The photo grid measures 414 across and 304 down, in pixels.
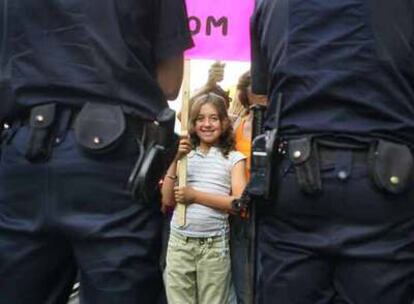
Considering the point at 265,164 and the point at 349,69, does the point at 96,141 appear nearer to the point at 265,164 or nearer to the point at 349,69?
the point at 265,164

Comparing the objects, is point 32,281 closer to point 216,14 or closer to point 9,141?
point 9,141

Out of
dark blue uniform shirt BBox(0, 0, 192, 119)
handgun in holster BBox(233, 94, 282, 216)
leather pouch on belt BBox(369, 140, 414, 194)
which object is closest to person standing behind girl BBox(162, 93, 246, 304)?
handgun in holster BBox(233, 94, 282, 216)

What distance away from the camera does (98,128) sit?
177 cm

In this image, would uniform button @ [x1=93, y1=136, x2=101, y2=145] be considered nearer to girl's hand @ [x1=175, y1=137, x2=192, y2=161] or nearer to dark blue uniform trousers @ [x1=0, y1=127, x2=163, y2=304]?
dark blue uniform trousers @ [x1=0, y1=127, x2=163, y2=304]

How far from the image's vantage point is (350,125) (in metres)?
1.81

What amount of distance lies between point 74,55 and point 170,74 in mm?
373

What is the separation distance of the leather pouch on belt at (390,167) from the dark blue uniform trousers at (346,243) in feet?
0.08

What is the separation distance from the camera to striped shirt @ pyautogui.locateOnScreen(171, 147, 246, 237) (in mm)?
3625

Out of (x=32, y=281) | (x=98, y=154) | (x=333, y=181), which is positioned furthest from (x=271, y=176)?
(x=32, y=281)

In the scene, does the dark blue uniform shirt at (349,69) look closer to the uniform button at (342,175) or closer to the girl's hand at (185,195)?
the uniform button at (342,175)

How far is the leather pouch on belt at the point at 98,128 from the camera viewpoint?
5.76 feet

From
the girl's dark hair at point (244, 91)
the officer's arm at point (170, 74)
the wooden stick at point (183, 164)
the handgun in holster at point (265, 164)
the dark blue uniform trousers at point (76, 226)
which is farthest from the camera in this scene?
the girl's dark hair at point (244, 91)

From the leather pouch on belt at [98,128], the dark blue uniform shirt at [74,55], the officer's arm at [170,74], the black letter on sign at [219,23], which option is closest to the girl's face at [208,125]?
the black letter on sign at [219,23]

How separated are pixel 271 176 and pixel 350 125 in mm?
268
